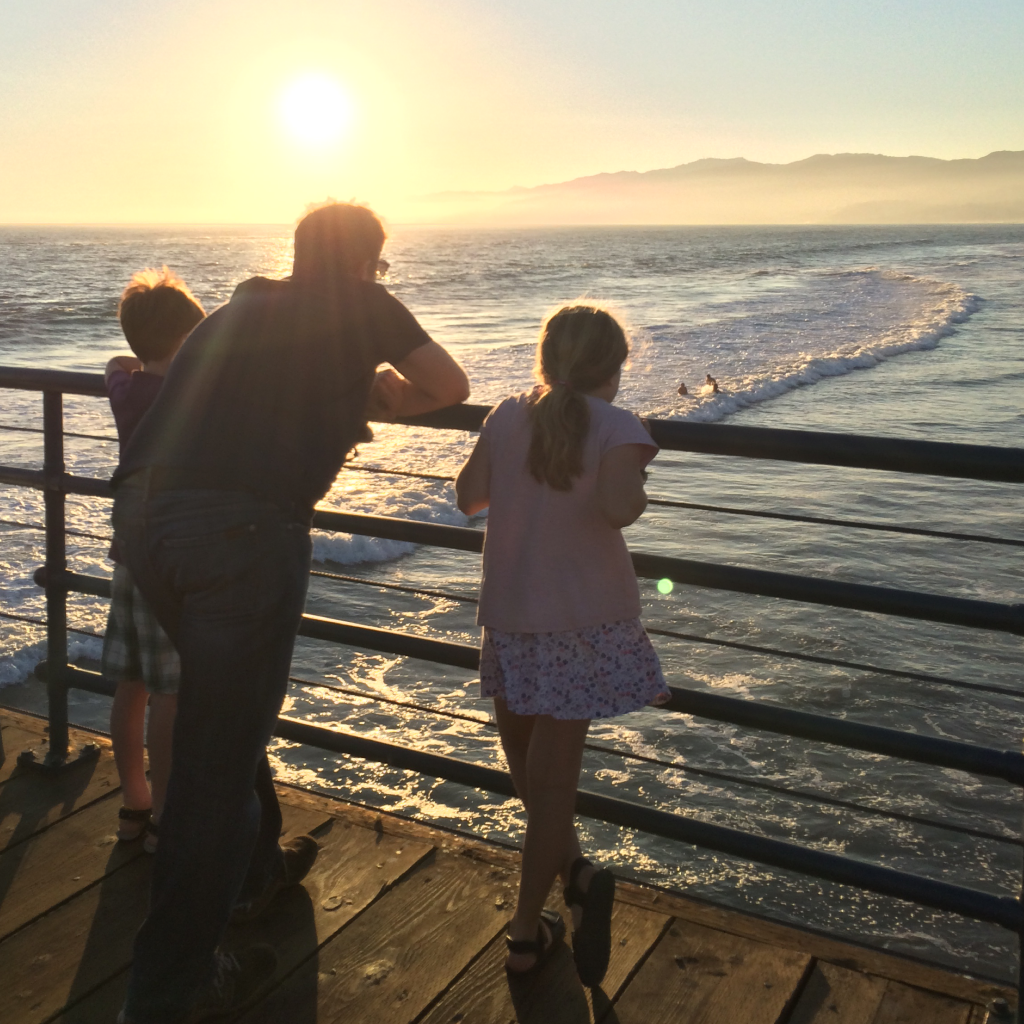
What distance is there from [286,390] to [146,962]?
1.04 metres

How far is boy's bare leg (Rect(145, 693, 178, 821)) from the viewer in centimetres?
250

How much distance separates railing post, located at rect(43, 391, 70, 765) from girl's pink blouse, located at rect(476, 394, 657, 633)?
1.45 metres

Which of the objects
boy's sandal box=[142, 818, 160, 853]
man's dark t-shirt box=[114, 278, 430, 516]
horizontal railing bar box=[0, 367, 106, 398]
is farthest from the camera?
horizontal railing bar box=[0, 367, 106, 398]

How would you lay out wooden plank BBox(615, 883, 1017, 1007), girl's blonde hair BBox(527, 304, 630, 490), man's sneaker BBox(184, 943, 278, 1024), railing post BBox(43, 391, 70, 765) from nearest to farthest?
1. girl's blonde hair BBox(527, 304, 630, 490)
2. man's sneaker BBox(184, 943, 278, 1024)
3. wooden plank BBox(615, 883, 1017, 1007)
4. railing post BBox(43, 391, 70, 765)

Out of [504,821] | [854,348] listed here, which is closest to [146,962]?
[504,821]

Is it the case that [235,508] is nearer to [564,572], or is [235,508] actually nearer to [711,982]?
[564,572]

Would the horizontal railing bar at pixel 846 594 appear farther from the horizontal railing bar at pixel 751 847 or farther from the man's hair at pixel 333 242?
the man's hair at pixel 333 242

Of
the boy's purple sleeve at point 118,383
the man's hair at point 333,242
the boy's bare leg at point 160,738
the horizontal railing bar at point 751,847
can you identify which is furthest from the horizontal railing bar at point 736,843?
the man's hair at point 333,242

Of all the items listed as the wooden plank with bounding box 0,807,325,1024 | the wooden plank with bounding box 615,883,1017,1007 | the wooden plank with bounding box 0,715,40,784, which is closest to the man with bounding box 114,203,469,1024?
the wooden plank with bounding box 0,807,325,1024

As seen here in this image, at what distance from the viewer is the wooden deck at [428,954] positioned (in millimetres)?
2176

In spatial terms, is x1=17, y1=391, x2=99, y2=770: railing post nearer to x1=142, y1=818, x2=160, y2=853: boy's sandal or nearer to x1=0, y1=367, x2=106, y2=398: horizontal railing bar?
x1=0, y1=367, x2=106, y2=398: horizontal railing bar

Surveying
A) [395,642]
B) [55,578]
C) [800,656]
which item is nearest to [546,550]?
[395,642]

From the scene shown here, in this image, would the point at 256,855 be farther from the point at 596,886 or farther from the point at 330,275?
the point at 330,275

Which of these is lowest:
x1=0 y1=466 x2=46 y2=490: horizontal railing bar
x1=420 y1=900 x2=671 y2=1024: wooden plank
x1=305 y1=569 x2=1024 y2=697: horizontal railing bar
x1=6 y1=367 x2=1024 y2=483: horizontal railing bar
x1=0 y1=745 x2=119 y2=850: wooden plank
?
x1=0 y1=745 x2=119 y2=850: wooden plank
